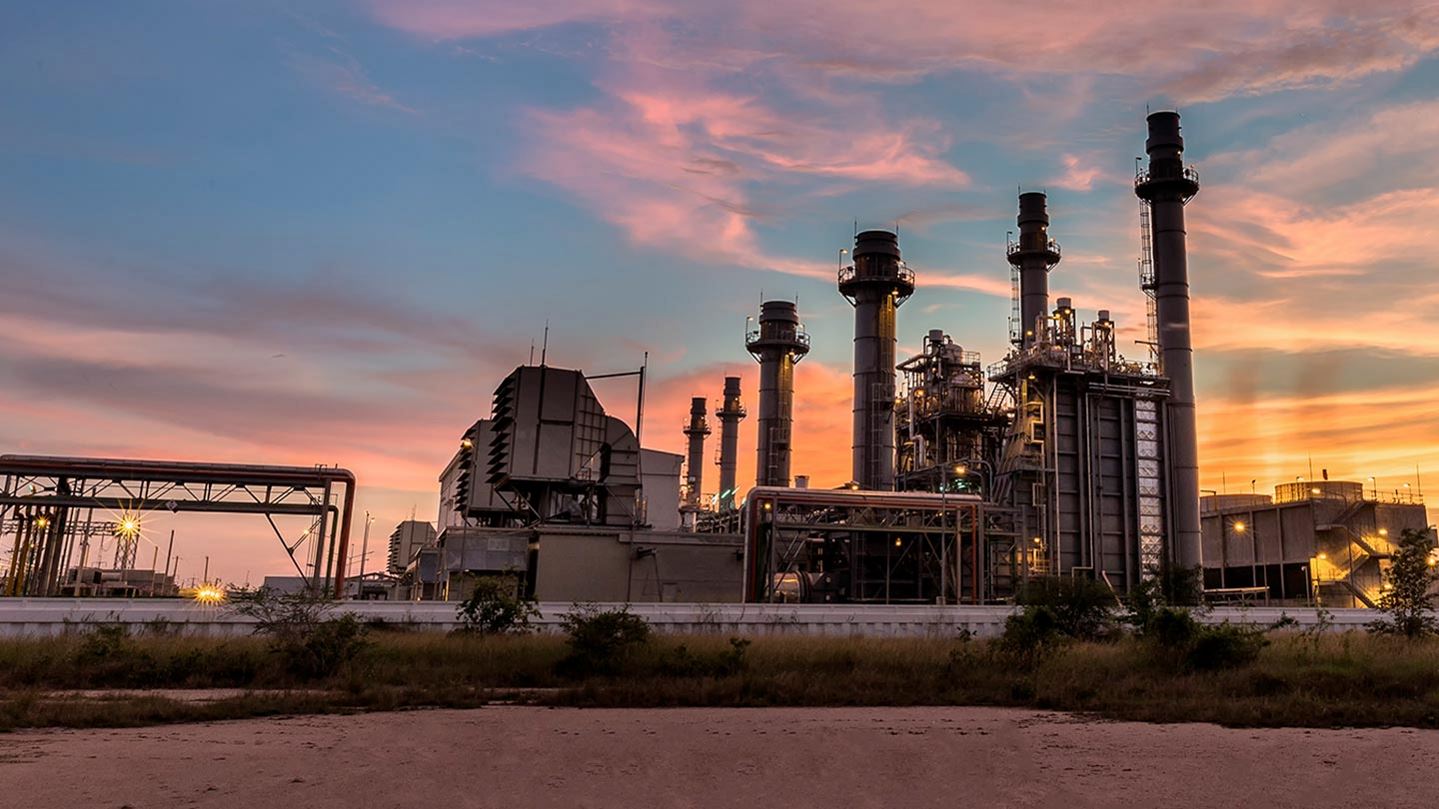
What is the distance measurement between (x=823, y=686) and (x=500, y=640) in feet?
27.2

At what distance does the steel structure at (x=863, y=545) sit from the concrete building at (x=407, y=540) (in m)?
39.5

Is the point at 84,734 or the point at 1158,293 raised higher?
the point at 1158,293

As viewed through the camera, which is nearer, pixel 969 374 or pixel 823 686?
pixel 823 686

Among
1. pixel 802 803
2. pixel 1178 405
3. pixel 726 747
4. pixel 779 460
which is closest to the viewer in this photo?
pixel 802 803

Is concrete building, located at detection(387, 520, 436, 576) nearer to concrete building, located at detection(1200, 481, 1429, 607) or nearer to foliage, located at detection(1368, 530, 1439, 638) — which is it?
concrete building, located at detection(1200, 481, 1429, 607)

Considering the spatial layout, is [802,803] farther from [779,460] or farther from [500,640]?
[779,460]

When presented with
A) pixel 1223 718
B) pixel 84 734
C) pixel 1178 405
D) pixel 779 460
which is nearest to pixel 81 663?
pixel 84 734

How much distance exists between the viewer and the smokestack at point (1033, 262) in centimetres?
6875

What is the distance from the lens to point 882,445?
218 feet

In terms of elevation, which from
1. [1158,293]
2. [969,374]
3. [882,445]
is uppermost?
[1158,293]

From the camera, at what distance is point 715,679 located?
19078mm

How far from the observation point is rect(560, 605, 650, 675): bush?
19969 millimetres

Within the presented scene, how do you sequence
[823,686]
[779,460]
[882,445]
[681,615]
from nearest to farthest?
[823,686], [681,615], [882,445], [779,460]

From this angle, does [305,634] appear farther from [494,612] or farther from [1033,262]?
[1033,262]
